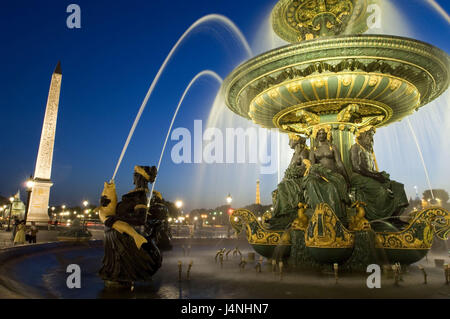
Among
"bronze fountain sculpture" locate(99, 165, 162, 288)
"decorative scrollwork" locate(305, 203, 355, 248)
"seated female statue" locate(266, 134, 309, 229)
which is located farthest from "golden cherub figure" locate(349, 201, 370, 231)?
"bronze fountain sculpture" locate(99, 165, 162, 288)

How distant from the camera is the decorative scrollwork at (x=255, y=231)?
937cm

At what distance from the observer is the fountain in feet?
26.6

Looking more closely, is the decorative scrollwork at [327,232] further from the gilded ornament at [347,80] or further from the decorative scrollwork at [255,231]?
the gilded ornament at [347,80]

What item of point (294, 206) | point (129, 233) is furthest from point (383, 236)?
point (129, 233)

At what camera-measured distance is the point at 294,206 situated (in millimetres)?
10141

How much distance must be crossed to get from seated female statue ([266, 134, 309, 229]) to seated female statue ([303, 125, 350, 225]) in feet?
2.74

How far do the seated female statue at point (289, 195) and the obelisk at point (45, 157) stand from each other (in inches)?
1224

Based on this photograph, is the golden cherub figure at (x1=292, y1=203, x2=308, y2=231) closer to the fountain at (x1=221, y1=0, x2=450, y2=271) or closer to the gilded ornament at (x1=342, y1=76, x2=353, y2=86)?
Answer: the fountain at (x1=221, y1=0, x2=450, y2=271)

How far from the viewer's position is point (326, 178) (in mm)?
9086

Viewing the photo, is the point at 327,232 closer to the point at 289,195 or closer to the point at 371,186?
the point at 289,195

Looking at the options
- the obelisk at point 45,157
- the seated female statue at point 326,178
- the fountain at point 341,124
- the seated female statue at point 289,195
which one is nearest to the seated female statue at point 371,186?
the fountain at point 341,124

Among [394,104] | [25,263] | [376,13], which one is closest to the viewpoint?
[25,263]
